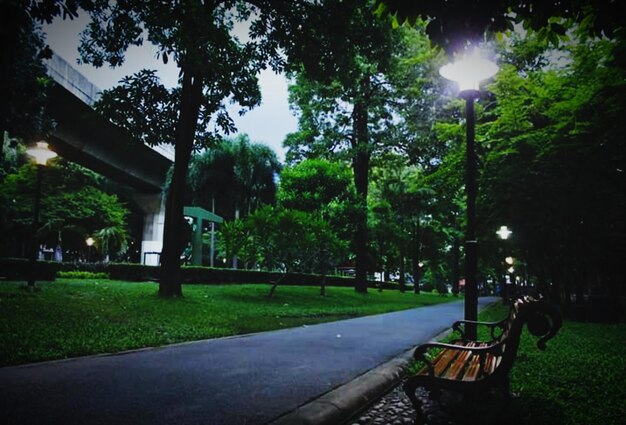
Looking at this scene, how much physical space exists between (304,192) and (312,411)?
19.5 meters

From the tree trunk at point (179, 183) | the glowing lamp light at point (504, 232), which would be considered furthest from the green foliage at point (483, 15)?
the glowing lamp light at point (504, 232)

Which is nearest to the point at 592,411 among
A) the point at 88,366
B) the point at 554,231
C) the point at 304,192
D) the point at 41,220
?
the point at 88,366

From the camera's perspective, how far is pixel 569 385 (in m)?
5.18

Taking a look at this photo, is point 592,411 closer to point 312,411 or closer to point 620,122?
point 312,411

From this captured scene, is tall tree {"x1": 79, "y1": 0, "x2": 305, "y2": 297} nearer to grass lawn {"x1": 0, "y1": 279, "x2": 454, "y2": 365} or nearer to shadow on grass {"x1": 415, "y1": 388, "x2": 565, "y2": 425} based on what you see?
grass lawn {"x1": 0, "y1": 279, "x2": 454, "y2": 365}

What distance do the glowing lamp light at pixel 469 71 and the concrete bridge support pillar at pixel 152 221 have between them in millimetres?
37989

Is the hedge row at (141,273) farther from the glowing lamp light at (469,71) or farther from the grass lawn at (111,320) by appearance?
the glowing lamp light at (469,71)

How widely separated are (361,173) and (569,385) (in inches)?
935

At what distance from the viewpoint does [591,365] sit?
21.2 feet

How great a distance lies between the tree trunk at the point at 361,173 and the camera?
84.5 feet

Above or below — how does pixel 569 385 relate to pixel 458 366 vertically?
below

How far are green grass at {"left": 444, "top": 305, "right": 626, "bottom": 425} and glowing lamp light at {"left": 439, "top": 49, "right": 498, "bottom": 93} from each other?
4156 millimetres

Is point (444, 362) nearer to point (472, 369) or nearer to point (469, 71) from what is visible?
point (472, 369)

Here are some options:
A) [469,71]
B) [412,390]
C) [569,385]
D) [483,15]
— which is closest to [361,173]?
[469,71]
